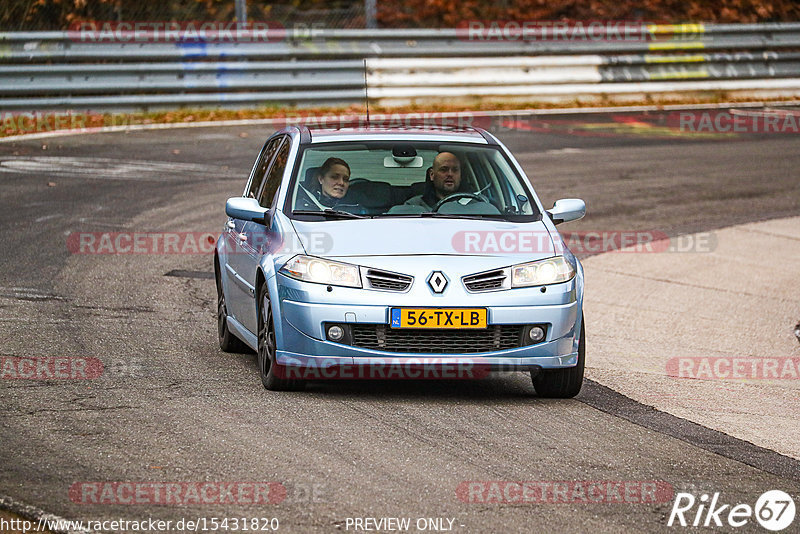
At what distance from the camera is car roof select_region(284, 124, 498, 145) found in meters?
8.69

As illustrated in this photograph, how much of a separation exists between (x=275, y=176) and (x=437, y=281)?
1823 millimetres

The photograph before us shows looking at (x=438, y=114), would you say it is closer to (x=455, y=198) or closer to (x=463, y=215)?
(x=455, y=198)

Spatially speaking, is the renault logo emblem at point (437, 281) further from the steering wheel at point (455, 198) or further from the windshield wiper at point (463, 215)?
the steering wheel at point (455, 198)

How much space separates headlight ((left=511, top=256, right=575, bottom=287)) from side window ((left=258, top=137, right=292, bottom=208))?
1.77 metres

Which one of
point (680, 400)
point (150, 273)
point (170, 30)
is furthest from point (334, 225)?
point (170, 30)

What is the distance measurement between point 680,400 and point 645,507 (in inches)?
106

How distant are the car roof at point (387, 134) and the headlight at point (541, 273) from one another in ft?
4.91

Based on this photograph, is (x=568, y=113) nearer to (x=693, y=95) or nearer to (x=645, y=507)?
(x=693, y=95)

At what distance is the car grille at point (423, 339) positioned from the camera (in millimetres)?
7305

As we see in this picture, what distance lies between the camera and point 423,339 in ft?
24.0

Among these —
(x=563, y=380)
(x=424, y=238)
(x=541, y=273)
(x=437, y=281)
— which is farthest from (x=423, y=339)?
(x=563, y=380)

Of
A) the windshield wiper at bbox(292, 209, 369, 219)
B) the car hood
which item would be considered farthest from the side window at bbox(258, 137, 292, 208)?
the car hood

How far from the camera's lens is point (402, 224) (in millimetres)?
7816

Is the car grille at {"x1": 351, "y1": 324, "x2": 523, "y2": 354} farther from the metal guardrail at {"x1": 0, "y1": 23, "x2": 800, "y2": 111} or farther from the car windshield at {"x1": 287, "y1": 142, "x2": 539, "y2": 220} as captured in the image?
the metal guardrail at {"x1": 0, "y1": 23, "x2": 800, "y2": 111}
